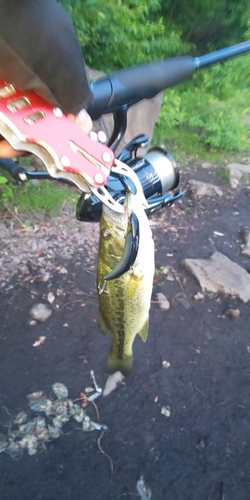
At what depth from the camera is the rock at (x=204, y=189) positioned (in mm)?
4301

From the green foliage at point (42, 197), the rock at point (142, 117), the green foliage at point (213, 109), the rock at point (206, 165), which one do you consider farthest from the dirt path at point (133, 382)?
the green foliage at point (213, 109)

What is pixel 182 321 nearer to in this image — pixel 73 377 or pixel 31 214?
pixel 73 377

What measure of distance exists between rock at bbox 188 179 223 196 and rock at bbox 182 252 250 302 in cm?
113

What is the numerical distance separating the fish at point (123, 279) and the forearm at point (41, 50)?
14.2 inches

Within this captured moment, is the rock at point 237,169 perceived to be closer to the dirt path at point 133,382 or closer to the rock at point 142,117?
the rock at point 142,117

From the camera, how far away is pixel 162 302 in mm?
2990

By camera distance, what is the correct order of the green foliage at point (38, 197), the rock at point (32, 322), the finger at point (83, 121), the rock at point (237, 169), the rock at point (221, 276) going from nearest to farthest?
the finger at point (83, 121) → the rock at point (32, 322) → the rock at point (221, 276) → the green foliage at point (38, 197) → the rock at point (237, 169)

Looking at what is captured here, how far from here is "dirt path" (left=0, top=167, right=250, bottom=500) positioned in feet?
6.82

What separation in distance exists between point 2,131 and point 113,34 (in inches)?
129

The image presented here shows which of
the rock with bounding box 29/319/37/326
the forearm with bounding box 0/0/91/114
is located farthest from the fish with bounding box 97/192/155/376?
the rock with bounding box 29/319/37/326

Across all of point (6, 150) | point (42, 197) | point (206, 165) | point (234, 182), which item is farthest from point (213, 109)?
point (6, 150)

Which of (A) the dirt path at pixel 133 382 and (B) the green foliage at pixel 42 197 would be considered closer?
(A) the dirt path at pixel 133 382

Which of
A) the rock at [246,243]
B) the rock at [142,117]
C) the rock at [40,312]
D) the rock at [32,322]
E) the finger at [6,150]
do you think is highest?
the rock at [142,117]

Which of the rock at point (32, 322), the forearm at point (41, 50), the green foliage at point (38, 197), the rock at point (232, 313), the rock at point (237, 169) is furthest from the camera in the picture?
the rock at point (237, 169)
